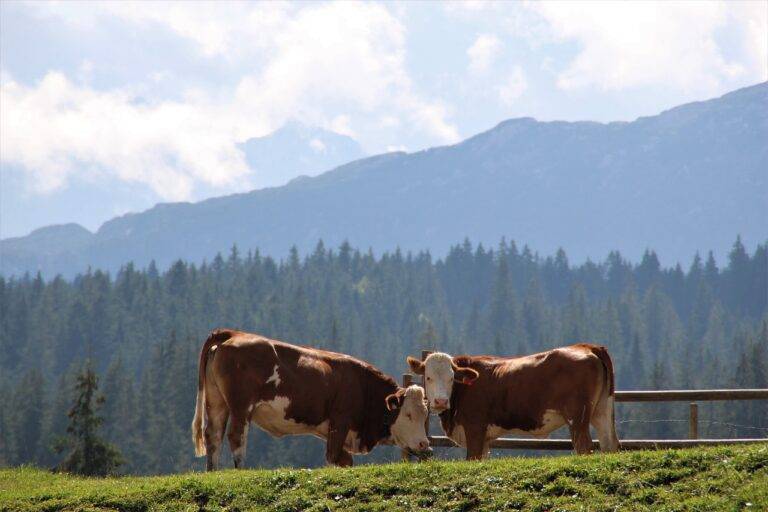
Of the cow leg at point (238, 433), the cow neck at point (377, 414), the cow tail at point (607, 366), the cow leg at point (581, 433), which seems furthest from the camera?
the cow neck at point (377, 414)

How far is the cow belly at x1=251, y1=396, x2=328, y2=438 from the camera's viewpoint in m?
18.5

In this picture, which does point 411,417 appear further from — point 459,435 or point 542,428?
point 542,428

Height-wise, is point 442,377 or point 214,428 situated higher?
point 442,377

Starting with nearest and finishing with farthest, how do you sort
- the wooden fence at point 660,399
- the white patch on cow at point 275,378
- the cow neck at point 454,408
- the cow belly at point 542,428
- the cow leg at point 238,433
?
the cow belly at point 542,428 < the cow leg at point 238,433 < the cow neck at point 454,408 < the white patch on cow at point 275,378 < the wooden fence at point 660,399

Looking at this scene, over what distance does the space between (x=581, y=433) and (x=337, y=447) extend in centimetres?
433

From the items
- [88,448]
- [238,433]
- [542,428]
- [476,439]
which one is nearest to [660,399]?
[542,428]

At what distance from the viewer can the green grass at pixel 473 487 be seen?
12.9 m

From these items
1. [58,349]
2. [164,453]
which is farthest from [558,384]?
[58,349]

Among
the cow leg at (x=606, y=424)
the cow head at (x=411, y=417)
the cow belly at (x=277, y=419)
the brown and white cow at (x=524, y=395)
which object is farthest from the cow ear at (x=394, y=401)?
the cow leg at (x=606, y=424)

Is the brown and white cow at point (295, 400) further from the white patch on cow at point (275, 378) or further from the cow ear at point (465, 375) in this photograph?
the cow ear at point (465, 375)

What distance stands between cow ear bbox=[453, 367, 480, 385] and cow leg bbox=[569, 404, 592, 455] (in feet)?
6.06

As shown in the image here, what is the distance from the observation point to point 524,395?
1766 centimetres

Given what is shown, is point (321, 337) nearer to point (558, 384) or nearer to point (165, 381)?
point (165, 381)

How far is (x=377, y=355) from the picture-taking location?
184m
